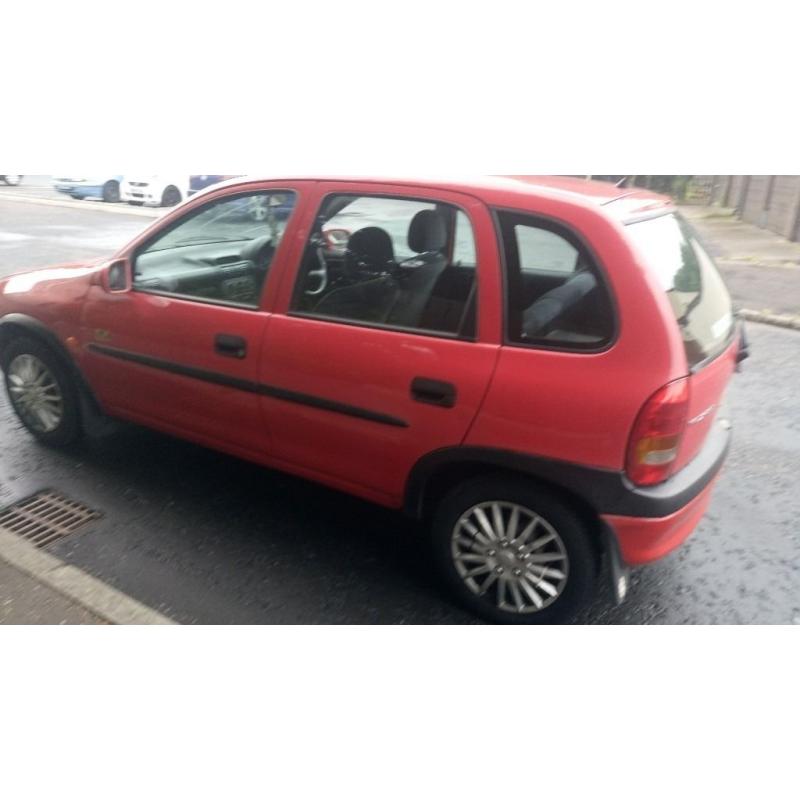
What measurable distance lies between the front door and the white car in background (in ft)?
5.04

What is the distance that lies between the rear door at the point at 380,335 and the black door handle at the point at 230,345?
0.42 feet

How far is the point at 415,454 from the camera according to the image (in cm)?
236

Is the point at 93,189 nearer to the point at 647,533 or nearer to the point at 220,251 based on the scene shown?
the point at 220,251

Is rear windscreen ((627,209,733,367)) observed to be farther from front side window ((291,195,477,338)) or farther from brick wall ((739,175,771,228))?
brick wall ((739,175,771,228))

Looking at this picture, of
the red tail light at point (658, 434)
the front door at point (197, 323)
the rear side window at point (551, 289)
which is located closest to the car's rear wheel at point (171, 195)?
the front door at point (197, 323)

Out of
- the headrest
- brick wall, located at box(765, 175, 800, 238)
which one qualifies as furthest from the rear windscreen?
brick wall, located at box(765, 175, 800, 238)

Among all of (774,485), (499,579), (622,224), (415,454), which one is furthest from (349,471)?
(774,485)

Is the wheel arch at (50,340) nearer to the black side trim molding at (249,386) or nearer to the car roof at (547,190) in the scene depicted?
the black side trim molding at (249,386)

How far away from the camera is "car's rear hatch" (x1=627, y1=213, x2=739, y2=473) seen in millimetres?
2088

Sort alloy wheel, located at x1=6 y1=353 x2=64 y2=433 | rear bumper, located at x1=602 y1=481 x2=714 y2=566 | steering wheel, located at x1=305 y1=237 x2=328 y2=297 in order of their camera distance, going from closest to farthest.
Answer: rear bumper, located at x1=602 y1=481 x2=714 y2=566 → steering wheel, located at x1=305 y1=237 x2=328 y2=297 → alloy wheel, located at x1=6 y1=353 x2=64 y2=433

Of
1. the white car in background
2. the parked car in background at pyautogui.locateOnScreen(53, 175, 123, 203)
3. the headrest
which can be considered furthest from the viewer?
the parked car in background at pyautogui.locateOnScreen(53, 175, 123, 203)

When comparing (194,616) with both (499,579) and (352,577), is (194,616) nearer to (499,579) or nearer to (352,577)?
(352,577)

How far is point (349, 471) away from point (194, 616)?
733 mm

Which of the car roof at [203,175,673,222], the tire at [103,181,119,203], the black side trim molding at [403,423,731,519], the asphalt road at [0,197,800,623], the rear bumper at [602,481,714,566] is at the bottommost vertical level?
the asphalt road at [0,197,800,623]
